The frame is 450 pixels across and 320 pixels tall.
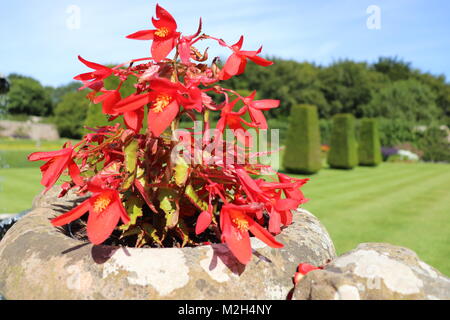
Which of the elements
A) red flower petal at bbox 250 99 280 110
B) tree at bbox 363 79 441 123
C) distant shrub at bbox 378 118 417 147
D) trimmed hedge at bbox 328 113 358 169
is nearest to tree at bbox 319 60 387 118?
tree at bbox 363 79 441 123

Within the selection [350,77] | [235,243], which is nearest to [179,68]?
[235,243]

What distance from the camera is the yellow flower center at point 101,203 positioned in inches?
61.4

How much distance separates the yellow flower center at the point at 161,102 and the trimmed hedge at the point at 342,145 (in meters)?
16.7

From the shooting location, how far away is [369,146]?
67.2 feet

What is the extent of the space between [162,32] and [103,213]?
33.3 inches

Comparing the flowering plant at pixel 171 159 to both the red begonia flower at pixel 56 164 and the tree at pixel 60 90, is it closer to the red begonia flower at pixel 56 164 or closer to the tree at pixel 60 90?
the red begonia flower at pixel 56 164

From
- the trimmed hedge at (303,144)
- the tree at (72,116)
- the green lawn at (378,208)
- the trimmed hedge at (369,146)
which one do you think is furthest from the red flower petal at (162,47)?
the tree at (72,116)

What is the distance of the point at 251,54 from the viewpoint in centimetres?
181

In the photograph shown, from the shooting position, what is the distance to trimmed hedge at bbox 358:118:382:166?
66.4ft

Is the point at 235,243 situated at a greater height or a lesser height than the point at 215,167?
lesser

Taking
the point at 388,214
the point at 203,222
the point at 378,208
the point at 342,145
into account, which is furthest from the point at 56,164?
the point at 342,145

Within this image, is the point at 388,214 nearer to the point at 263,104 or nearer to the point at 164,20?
the point at 263,104

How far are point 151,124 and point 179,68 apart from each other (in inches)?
15.6
